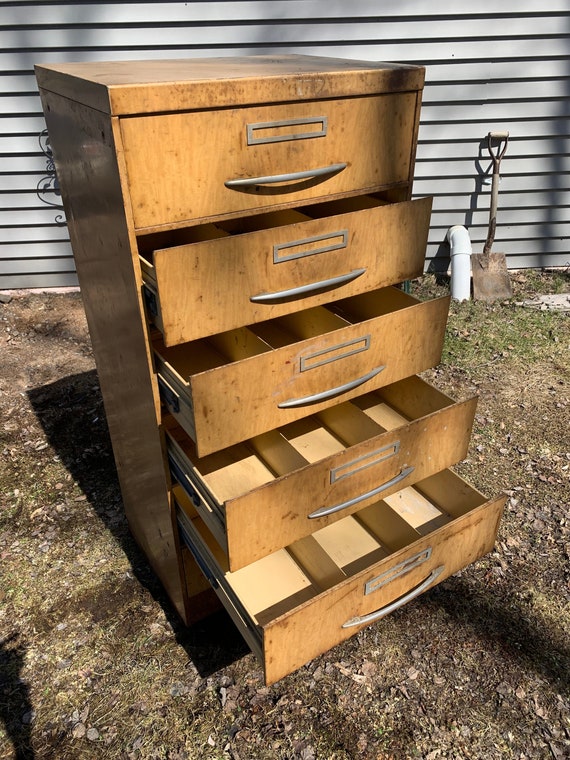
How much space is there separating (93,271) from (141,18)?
2.69 m

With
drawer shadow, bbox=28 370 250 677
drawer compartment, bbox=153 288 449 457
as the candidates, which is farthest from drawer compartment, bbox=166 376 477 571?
drawer shadow, bbox=28 370 250 677

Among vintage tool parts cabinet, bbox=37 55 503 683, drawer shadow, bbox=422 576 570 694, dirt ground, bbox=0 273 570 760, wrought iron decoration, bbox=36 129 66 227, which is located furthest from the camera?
wrought iron decoration, bbox=36 129 66 227

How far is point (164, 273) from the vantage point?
1.24 metres

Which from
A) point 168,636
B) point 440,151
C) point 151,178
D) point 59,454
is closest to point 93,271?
point 151,178

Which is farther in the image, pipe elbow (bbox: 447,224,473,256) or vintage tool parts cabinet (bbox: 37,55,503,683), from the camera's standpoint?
pipe elbow (bbox: 447,224,473,256)

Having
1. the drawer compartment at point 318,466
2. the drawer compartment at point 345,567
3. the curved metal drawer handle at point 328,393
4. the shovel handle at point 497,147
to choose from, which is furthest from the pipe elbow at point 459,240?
the curved metal drawer handle at point 328,393

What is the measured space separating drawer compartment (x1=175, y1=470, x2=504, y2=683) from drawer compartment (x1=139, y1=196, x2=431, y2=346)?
2.08ft

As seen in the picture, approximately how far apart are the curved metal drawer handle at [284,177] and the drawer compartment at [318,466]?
66 centimetres

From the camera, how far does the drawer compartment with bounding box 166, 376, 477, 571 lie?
55.2 inches

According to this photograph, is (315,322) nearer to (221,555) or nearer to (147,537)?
(221,555)

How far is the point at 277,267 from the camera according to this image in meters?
1.40

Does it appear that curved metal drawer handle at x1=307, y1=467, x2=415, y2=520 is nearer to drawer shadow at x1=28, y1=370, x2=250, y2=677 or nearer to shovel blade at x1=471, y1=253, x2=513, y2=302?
drawer shadow at x1=28, y1=370, x2=250, y2=677

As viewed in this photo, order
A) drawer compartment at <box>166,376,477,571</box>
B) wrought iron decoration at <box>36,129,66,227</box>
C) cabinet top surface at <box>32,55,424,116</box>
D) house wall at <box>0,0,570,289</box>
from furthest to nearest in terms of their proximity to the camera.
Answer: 1. wrought iron decoration at <box>36,129,66,227</box>
2. house wall at <box>0,0,570,289</box>
3. drawer compartment at <box>166,376,477,571</box>
4. cabinet top surface at <box>32,55,424,116</box>

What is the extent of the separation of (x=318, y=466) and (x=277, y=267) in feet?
1.59
